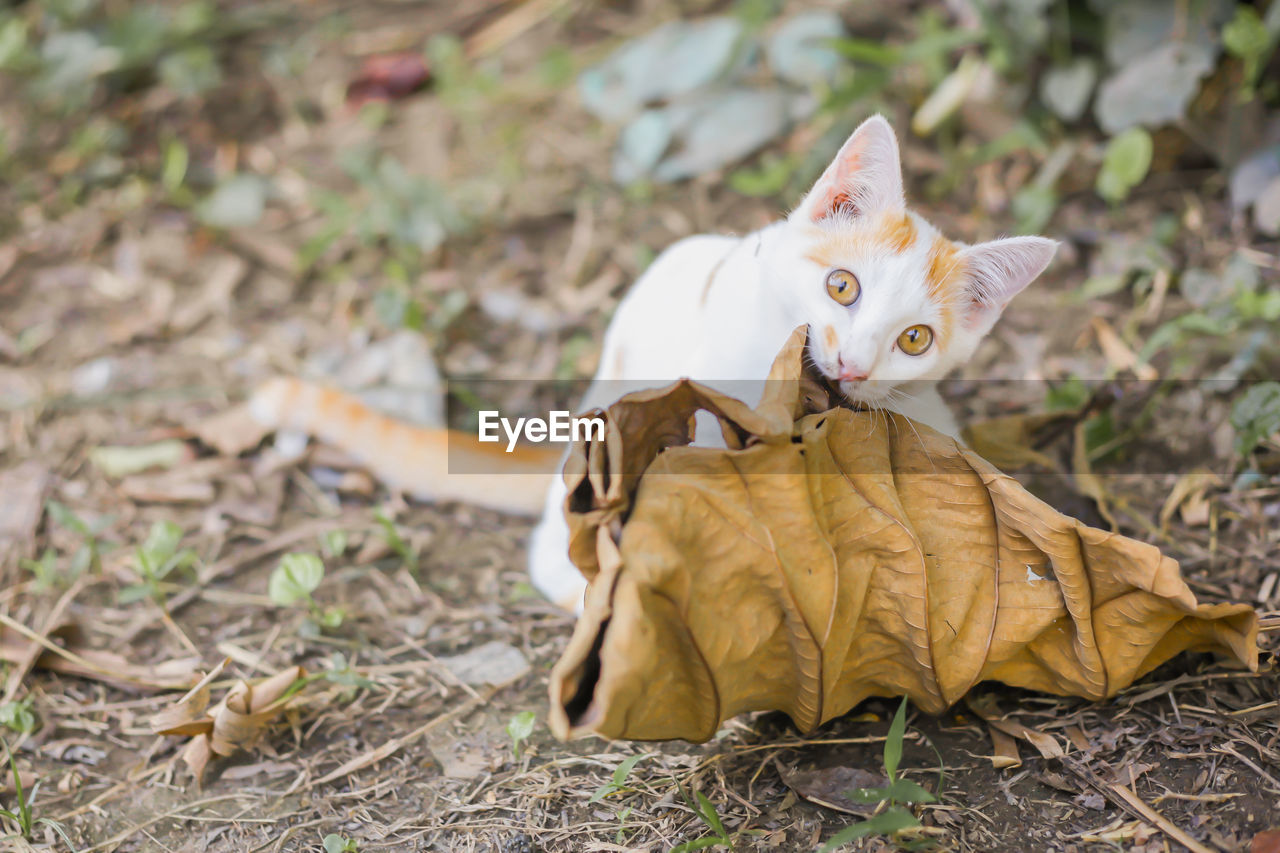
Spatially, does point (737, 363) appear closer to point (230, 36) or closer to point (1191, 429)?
point (1191, 429)

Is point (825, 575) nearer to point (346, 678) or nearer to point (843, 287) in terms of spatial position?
point (843, 287)

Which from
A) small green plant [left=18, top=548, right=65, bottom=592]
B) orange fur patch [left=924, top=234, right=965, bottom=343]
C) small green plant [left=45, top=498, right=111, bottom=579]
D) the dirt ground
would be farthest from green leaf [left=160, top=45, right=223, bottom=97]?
orange fur patch [left=924, top=234, right=965, bottom=343]

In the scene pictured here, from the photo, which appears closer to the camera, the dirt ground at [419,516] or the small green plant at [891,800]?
the small green plant at [891,800]

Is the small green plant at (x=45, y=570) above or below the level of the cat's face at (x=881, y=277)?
below

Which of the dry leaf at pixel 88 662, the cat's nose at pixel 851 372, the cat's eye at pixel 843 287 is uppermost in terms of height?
A: the cat's eye at pixel 843 287

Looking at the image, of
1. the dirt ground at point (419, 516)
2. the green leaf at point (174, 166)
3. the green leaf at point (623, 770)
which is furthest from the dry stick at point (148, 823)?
the green leaf at point (174, 166)

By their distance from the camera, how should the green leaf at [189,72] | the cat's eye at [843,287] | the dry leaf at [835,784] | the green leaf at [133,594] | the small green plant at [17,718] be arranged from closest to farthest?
the dry leaf at [835,784] < the cat's eye at [843,287] < the small green plant at [17,718] < the green leaf at [133,594] < the green leaf at [189,72]

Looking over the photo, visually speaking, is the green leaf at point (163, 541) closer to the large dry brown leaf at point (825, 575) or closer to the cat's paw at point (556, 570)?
the cat's paw at point (556, 570)

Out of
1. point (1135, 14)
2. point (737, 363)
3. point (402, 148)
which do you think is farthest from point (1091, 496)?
point (402, 148)
